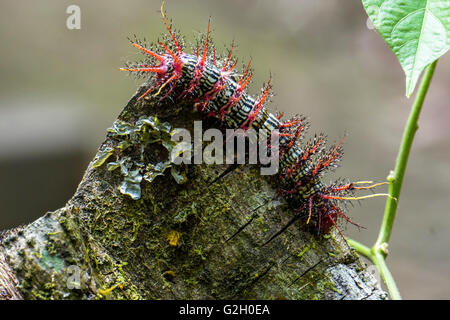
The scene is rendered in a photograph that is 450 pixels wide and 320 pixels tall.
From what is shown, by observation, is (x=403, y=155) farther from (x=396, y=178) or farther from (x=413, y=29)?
(x=413, y=29)

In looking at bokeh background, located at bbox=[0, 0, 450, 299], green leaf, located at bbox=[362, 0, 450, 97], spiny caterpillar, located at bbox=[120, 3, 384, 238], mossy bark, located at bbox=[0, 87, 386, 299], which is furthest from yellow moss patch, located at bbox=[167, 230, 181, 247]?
bokeh background, located at bbox=[0, 0, 450, 299]

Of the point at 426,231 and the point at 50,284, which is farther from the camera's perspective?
the point at 426,231

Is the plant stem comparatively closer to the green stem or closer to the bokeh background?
the green stem

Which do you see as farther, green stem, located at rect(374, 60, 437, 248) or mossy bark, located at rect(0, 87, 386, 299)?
green stem, located at rect(374, 60, 437, 248)

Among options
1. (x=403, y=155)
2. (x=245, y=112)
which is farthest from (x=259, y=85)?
(x=245, y=112)
